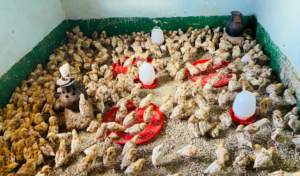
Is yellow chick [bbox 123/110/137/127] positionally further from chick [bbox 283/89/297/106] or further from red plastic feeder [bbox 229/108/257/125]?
chick [bbox 283/89/297/106]

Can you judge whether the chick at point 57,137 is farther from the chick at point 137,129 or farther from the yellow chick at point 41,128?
the chick at point 137,129

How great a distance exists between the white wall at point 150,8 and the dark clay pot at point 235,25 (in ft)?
1.41

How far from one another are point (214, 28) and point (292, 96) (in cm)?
261

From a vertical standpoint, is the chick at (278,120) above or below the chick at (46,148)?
above

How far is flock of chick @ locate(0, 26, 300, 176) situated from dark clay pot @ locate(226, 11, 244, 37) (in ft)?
0.93

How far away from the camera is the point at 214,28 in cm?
488

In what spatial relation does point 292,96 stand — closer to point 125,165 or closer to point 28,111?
point 125,165

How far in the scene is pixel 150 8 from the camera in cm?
480

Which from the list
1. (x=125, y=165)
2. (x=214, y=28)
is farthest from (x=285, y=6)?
(x=125, y=165)

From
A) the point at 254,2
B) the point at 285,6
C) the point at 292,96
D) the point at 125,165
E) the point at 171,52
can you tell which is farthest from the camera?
the point at 254,2

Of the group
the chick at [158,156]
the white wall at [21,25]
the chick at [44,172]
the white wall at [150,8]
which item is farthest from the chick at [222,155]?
the white wall at [150,8]

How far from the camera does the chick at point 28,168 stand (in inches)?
84.7

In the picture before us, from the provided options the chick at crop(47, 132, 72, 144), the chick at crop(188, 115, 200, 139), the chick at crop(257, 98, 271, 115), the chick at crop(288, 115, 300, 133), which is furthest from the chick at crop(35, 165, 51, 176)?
the chick at crop(288, 115, 300, 133)

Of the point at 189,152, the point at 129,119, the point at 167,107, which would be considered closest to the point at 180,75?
the point at 167,107
